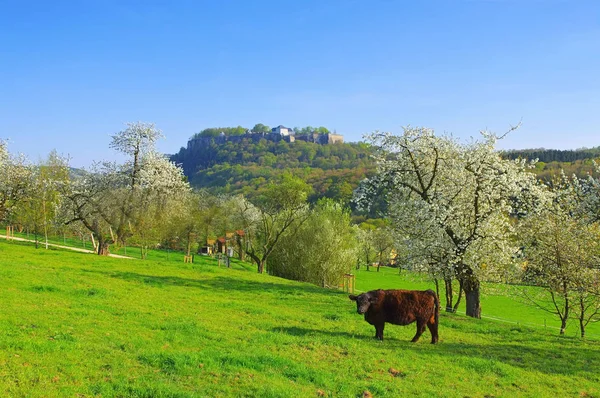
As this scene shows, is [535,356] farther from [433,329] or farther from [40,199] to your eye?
[40,199]

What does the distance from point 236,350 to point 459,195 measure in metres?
18.3

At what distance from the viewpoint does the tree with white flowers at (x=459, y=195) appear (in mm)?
24266

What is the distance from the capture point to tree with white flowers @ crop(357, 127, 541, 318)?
2427 cm

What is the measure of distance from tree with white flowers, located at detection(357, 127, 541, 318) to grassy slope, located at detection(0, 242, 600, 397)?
13.0 ft

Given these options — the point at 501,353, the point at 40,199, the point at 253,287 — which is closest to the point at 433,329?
the point at 501,353

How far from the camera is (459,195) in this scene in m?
26.0

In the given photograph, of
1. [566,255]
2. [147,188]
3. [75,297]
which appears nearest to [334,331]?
[75,297]

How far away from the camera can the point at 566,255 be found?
26297 millimetres

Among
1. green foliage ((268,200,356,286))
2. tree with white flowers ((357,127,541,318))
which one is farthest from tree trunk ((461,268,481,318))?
green foliage ((268,200,356,286))

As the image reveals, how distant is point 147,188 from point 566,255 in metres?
31.8

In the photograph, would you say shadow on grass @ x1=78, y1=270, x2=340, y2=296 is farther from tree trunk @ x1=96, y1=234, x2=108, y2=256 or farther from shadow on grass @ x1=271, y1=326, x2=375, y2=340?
tree trunk @ x1=96, y1=234, x2=108, y2=256

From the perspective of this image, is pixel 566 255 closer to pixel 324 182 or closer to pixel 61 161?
pixel 61 161

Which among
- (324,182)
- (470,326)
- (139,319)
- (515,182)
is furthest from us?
(324,182)

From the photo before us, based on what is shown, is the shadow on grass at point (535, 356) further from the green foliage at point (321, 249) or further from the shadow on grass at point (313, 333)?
the green foliage at point (321, 249)
